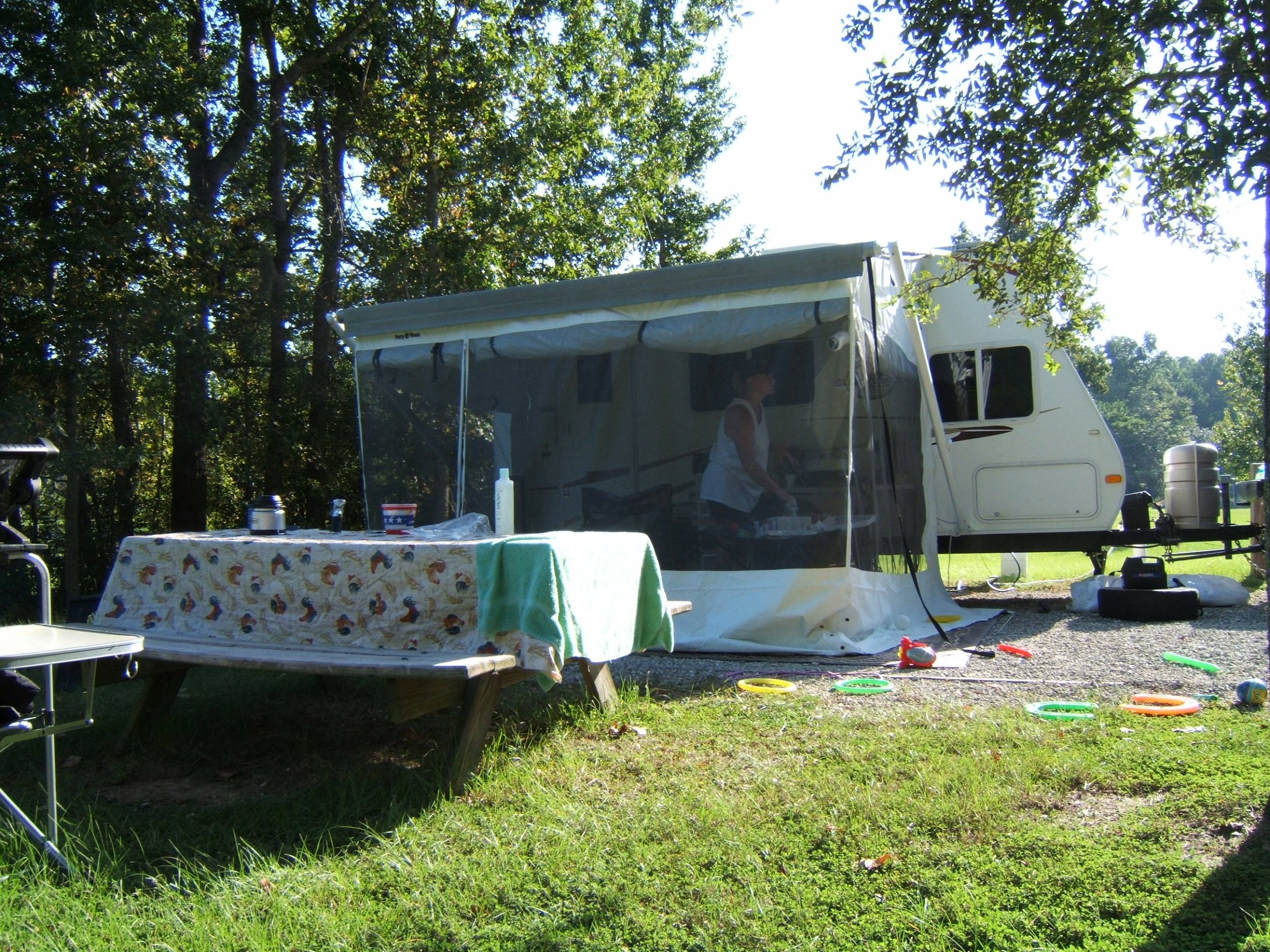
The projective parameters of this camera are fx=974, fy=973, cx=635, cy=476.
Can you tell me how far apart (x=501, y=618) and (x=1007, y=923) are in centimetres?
183

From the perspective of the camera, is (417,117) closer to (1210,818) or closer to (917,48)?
(917,48)

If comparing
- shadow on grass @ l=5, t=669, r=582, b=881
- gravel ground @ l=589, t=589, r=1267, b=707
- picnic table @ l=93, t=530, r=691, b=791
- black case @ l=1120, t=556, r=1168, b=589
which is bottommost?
shadow on grass @ l=5, t=669, r=582, b=881

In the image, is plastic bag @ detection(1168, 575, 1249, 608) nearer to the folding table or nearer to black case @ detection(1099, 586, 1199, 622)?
black case @ detection(1099, 586, 1199, 622)

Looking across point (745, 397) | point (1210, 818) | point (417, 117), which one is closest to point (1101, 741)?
point (1210, 818)

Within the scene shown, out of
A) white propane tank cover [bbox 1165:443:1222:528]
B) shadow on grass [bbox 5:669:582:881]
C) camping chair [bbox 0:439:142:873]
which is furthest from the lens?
white propane tank cover [bbox 1165:443:1222:528]

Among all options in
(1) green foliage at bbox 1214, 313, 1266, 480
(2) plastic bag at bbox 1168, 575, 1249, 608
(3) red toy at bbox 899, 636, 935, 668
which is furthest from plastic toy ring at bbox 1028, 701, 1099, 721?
(1) green foliage at bbox 1214, 313, 1266, 480

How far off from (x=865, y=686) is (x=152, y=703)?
3.25 m

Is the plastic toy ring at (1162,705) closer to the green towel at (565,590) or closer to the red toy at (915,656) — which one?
the red toy at (915,656)

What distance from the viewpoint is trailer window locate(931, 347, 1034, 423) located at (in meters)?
8.19

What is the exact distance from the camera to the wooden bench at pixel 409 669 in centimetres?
314

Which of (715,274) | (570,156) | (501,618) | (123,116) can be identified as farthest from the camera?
(570,156)

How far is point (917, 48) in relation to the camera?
359cm

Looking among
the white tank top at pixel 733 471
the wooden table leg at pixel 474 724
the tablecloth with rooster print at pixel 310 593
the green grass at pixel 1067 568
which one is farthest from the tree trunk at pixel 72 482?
the green grass at pixel 1067 568

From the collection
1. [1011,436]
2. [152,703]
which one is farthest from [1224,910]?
[1011,436]
